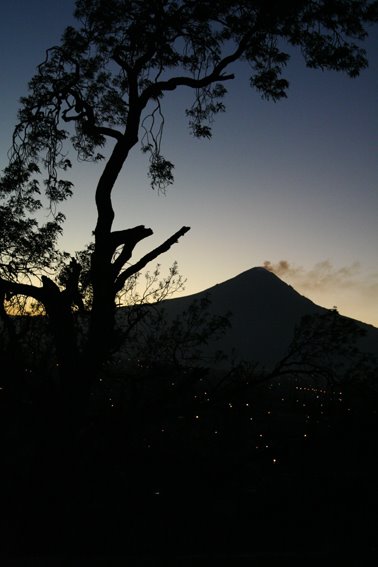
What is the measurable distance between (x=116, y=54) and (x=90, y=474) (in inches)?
311

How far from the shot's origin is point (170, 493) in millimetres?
9812

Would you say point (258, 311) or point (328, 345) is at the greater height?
point (258, 311)

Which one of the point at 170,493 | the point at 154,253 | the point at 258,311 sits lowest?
the point at 170,493

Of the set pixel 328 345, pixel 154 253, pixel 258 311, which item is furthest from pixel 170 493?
pixel 258 311

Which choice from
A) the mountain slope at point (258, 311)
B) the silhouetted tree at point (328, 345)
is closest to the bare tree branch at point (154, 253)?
the silhouetted tree at point (328, 345)

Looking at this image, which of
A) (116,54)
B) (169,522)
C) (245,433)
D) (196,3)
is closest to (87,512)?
(169,522)

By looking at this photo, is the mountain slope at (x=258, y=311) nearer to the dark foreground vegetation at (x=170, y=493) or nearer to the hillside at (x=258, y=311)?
the hillside at (x=258, y=311)

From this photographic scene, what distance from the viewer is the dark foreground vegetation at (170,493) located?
6.97m

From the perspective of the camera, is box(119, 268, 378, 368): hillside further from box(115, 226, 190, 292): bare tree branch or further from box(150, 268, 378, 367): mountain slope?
box(115, 226, 190, 292): bare tree branch

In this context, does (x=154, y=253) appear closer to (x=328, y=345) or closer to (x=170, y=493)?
(x=328, y=345)

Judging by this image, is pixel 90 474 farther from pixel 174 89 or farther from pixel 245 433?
pixel 245 433

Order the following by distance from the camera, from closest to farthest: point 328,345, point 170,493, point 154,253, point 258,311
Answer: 1. point 154,253
2. point 328,345
3. point 170,493
4. point 258,311

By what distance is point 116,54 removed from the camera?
8.27m

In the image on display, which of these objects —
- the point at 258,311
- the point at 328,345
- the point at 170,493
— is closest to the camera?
the point at 328,345
